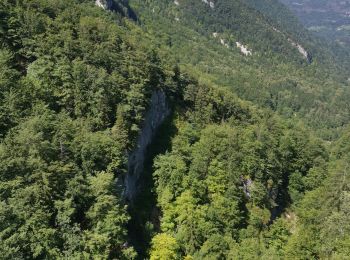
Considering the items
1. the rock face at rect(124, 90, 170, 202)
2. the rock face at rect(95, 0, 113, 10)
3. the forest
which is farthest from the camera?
the rock face at rect(95, 0, 113, 10)

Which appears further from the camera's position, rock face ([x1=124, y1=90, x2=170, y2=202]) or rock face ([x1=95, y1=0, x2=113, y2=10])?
rock face ([x1=95, y1=0, x2=113, y2=10])

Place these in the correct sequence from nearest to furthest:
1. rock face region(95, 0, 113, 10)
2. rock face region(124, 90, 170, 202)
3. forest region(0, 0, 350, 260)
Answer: forest region(0, 0, 350, 260), rock face region(124, 90, 170, 202), rock face region(95, 0, 113, 10)

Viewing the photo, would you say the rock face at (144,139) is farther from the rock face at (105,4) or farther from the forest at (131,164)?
the rock face at (105,4)

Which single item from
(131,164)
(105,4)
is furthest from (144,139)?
(105,4)

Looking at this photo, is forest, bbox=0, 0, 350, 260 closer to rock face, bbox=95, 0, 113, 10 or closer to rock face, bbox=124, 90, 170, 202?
rock face, bbox=124, 90, 170, 202

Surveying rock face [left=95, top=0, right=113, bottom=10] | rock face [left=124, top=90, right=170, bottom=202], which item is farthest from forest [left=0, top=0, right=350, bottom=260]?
rock face [left=95, top=0, right=113, bottom=10]

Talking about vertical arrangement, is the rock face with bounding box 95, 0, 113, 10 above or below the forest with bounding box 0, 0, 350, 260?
below

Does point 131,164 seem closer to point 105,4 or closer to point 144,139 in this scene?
point 144,139
